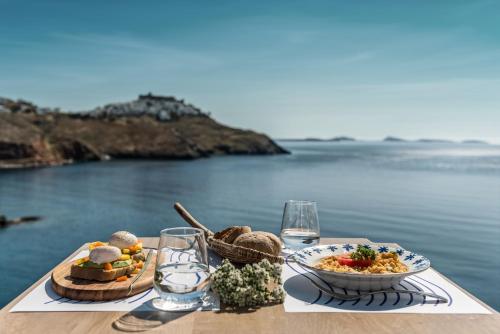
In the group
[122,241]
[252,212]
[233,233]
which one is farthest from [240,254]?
[252,212]

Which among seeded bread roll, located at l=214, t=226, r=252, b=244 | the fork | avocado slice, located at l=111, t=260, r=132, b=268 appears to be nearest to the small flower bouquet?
the fork

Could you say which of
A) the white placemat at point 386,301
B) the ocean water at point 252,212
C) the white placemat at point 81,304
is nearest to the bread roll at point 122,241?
the white placemat at point 81,304

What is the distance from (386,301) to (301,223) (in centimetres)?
67

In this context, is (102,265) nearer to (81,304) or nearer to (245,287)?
(81,304)

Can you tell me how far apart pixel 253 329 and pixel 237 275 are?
275mm

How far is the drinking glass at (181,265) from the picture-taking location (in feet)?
6.00

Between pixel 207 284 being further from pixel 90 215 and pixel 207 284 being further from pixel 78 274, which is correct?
pixel 90 215

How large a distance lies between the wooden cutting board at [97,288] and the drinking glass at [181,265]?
28cm

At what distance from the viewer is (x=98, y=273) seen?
2219 millimetres

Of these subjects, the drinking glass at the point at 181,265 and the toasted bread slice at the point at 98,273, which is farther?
the toasted bread slice at the point at 98,273

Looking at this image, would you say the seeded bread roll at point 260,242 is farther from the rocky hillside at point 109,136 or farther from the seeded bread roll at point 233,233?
the rocky hillside at point 109,136

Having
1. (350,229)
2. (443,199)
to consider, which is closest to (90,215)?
(350,229)

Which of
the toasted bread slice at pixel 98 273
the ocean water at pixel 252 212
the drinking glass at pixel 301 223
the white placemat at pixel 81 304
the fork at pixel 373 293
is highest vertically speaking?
the drinking glass at pixel 301 223

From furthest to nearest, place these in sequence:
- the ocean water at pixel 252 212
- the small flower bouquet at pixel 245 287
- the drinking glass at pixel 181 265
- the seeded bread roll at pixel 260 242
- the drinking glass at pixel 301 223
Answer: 1. the ocean water at pixel 252 212
2. the drinking glass at pixel 301 223
3. the seeded bread roll at pixel 260 242
4. the small flower bouquet at pixel 245 287
5. the drinking glass at pixel 181 265
